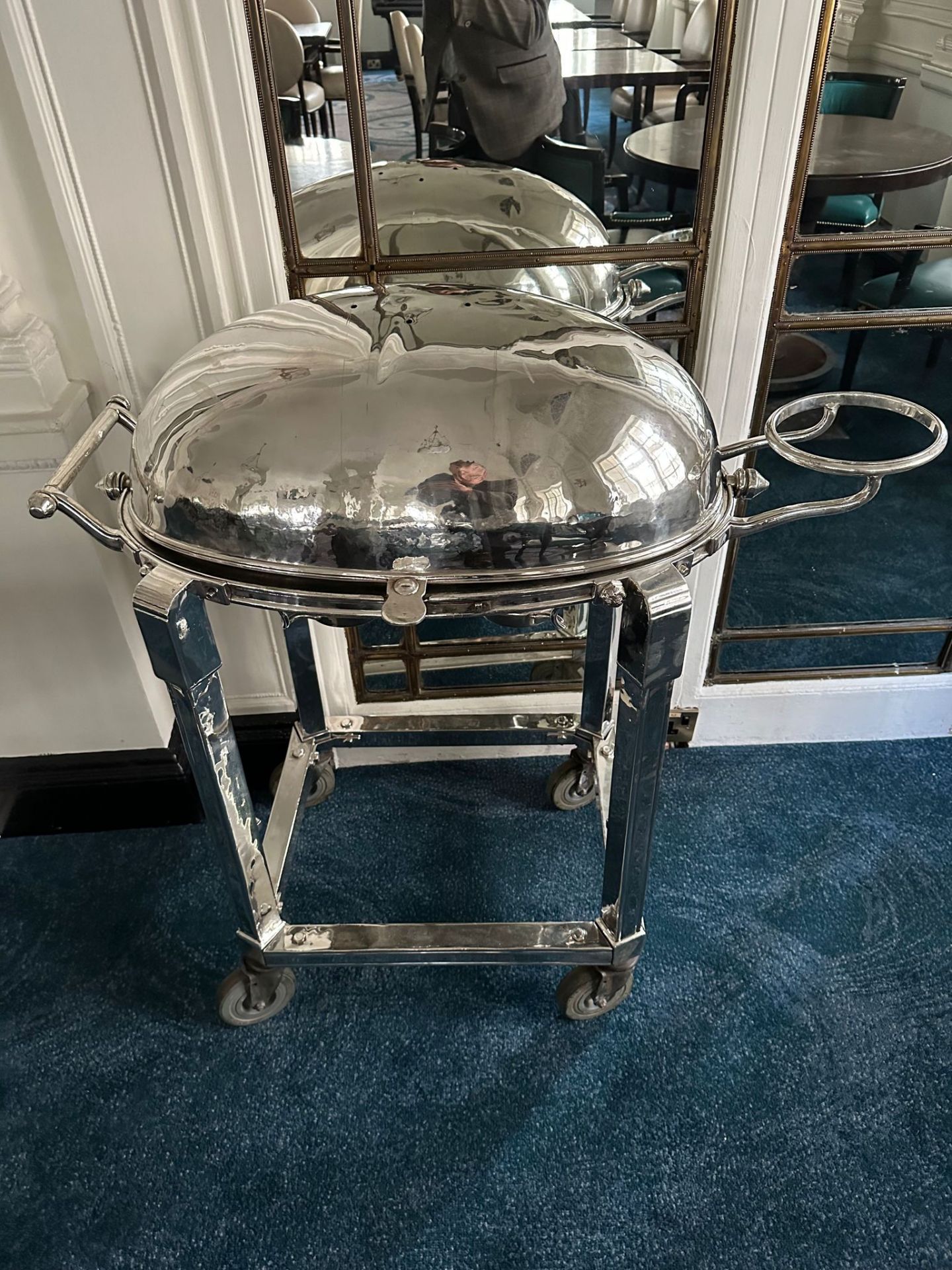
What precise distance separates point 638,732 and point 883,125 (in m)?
1.01

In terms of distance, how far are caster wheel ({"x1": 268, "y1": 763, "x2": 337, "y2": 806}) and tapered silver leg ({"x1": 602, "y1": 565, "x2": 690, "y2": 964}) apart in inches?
27.8

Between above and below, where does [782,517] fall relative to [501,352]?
below

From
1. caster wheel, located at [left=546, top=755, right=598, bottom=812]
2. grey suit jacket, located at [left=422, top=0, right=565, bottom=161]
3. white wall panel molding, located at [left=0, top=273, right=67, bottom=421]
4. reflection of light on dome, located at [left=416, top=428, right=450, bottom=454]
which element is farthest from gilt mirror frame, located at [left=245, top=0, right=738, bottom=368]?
caster wheel, located at [left=546, top=755, right=598, bottom=812]

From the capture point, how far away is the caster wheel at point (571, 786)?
1771 millimetres

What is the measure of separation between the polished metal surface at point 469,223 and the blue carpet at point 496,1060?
3.38ft

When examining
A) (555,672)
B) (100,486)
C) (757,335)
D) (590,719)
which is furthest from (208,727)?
(757,335)

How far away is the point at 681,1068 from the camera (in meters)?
1.37

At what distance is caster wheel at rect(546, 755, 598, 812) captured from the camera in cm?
177

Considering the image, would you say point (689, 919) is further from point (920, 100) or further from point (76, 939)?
point (920, 100)

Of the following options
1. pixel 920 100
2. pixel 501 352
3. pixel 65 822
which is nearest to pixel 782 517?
pixel 501 352

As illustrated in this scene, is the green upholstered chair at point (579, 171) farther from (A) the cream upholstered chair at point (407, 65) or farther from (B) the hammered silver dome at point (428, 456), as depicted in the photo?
(B) the hammered silver dome at point (428, 456)

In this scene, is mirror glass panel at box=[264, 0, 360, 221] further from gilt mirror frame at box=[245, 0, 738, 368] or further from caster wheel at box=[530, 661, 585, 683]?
caster wheel at box=[530, 661, 585, 683]

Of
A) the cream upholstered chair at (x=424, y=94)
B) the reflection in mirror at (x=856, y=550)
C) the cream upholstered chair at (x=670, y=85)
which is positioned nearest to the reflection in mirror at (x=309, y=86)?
the cream upholstered chair at (x=424, y=94)

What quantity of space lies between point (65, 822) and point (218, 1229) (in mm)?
880
